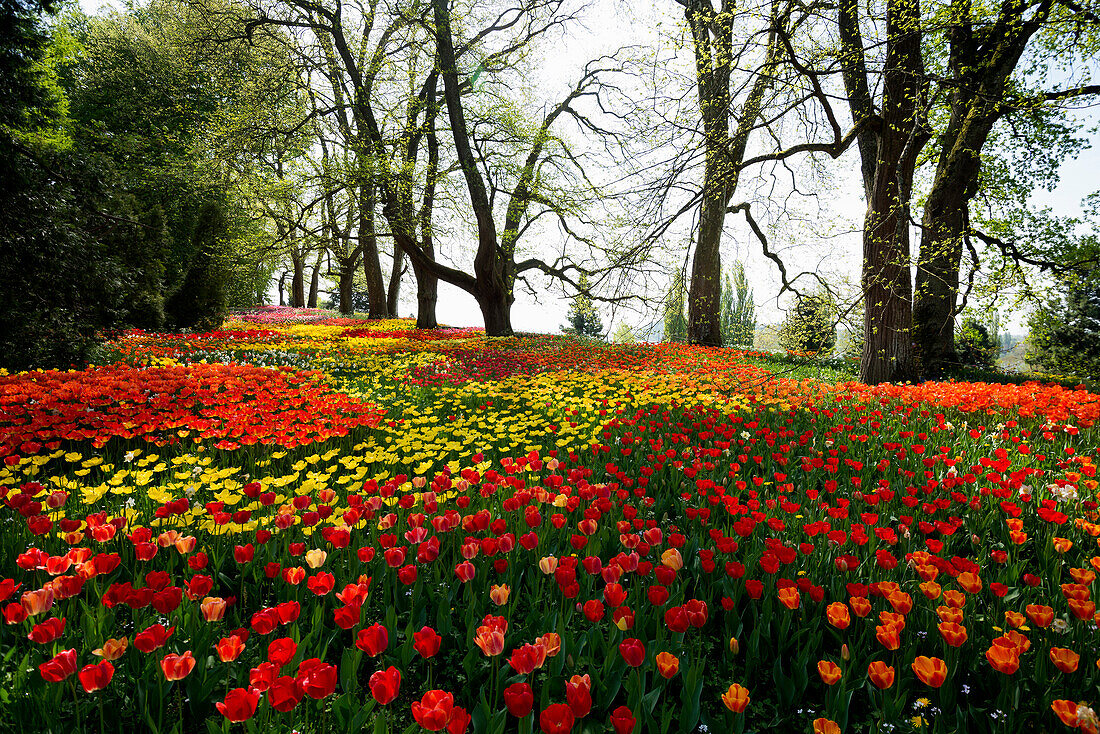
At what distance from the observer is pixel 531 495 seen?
2.52 meters

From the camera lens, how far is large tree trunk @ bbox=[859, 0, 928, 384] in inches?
265

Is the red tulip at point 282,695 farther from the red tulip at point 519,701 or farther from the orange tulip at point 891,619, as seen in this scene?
the orange tulip at point 891,619

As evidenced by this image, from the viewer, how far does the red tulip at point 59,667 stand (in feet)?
3.74

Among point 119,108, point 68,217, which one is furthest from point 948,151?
point 119,108

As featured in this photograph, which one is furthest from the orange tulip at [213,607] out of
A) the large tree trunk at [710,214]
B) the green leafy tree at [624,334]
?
the large tree trunk at [710,214]

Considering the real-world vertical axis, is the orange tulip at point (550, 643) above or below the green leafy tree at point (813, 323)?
below

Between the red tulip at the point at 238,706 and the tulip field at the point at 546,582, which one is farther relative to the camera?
the tulip field at the point at 546,582

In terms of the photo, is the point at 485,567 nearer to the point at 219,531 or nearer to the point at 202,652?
the point at 202,652

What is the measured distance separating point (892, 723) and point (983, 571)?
1.28m

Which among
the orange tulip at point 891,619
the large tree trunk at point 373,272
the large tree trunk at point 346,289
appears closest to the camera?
the orange tulip at point 891,619

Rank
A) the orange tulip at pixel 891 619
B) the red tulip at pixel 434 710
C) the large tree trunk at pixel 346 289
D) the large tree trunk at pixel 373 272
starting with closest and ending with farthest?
the red tulip at pixel 434 710
the orange tulip at pixel 891 619
the large tree trunk at pixel 373 272
the large tree trunk at pixel 346 289

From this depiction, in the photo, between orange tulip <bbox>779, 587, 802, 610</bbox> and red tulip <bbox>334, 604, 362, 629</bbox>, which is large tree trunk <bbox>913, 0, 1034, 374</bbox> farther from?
red tulip <bbox>334, 604, 362, 629</bbox>

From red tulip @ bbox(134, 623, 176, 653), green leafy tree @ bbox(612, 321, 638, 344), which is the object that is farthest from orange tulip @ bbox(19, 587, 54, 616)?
green leafy tree @ bbox(612, 321, 638, 344)

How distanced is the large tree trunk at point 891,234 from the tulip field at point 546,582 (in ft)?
9.26
